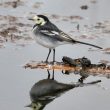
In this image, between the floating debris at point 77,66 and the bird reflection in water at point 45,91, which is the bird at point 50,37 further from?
the bird reflection in water at point 45,91

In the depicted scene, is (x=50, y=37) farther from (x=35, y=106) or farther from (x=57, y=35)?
(x=35, y=106)

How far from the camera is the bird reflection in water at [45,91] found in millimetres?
8646

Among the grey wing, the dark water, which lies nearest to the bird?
the grey wing

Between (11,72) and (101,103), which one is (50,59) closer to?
(11,72)

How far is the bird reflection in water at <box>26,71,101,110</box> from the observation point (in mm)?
8646

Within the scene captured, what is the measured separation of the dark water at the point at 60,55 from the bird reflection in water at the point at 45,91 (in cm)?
8

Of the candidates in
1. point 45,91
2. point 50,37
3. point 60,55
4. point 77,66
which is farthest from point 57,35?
point 45,91

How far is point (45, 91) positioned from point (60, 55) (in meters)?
1.72

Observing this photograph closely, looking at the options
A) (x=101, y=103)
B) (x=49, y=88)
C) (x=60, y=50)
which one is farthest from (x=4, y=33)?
(x=101, y=103)

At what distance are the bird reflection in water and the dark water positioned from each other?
0.08 meters

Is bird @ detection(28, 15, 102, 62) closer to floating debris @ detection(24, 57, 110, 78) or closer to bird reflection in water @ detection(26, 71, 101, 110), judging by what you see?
floating debris @ detection(24, 57, 110, 78)

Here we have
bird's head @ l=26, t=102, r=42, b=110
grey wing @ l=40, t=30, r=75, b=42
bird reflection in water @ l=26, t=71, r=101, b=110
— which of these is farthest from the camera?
grey wing @ l=40, t=30, r=75, b=42

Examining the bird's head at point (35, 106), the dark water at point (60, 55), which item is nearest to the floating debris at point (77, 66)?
the dark water at point (60, 55)

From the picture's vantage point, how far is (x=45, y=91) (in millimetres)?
9141
